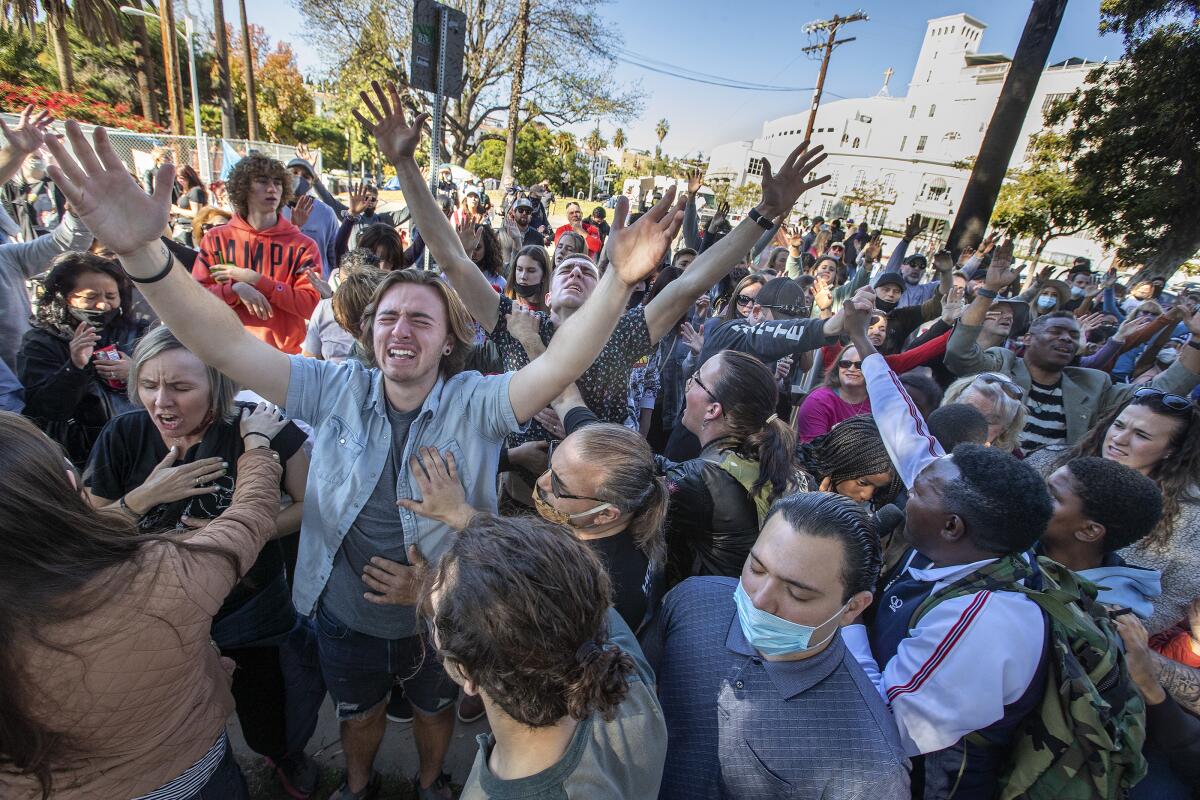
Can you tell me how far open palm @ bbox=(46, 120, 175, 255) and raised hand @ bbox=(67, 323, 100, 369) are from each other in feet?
4.41

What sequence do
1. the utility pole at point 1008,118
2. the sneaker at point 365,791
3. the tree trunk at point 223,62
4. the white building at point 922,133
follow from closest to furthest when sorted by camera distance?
the sneaker at point 365,791, the utility pole at point 1008,118, the tree trunk at point 223,62, the white building at point 922,133

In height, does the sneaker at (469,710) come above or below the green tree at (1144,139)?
below

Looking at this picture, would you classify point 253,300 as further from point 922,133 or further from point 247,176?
point 922,133

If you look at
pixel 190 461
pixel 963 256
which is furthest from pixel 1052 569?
pixel 963 256

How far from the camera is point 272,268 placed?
3680 mm

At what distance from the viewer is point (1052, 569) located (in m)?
1.59

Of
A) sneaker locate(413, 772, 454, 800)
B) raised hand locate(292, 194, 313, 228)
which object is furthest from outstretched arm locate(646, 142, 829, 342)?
raised hand locate(292, 194, 313, 228)

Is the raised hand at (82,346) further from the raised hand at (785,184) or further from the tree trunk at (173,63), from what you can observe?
the tree trunk at (173,63)

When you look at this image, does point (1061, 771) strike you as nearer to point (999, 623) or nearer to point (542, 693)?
point (999, 623)

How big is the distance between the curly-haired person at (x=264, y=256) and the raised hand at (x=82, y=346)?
3.17 ft

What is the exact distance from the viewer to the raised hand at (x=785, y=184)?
266cm

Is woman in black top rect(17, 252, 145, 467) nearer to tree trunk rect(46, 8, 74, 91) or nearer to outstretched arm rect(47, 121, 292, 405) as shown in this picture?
outstretched arm rect(47, 121, 292, 405)

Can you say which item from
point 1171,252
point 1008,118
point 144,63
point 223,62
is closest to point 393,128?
point 1008,118

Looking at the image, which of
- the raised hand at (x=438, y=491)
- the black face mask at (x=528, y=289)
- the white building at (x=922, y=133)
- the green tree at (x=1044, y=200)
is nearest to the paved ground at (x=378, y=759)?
the raised hand at (x=438, y=491)
